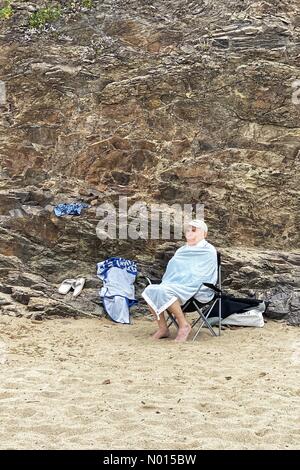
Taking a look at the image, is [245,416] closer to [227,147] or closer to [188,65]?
[227,147]

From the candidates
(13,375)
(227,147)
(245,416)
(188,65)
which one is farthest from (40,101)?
(245,416)

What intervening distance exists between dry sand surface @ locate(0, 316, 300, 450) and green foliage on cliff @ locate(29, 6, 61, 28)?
6.05 m

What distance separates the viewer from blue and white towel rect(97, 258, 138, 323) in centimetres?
718

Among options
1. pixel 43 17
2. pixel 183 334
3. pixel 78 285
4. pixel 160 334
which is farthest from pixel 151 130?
pixel 183 334

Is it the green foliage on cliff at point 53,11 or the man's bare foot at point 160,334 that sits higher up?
the green foliage on cliff at point 53,11

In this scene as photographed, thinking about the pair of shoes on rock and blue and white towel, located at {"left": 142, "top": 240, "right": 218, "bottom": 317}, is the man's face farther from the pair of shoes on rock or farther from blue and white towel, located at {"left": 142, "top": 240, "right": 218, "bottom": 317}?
the pair of shoes on rock

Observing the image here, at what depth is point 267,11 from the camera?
986cm

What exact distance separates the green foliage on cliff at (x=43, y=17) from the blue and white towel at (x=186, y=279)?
589 centimetres

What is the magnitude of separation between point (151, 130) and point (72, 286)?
3072 mm

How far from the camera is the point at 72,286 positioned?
768cm

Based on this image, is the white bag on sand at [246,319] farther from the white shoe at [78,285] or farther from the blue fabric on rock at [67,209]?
the blue fabric on rock at [67,209]

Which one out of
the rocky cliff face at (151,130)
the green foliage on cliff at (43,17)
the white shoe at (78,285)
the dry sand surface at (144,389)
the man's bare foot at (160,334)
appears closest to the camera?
the dry sand surface at (144,389)

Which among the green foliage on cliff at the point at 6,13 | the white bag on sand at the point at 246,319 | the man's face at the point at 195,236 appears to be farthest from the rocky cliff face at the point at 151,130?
the man's face at the point at 195,236

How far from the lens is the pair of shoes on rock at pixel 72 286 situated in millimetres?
7547
